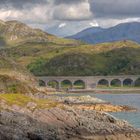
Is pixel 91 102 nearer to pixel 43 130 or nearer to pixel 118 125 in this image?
pixel 118 125

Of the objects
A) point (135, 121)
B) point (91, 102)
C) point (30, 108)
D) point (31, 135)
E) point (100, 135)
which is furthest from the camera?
point (91, 102)

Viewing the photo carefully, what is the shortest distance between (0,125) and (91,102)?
6876cm

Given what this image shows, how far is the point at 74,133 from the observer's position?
2251 inches

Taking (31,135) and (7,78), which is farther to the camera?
(7,78)

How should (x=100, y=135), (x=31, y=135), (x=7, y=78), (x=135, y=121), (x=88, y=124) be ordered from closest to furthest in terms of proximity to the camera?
1. (x=31, y=135)
2. (x=100, y=135)
3. (x=88, y=124)
4. (x=135, y=121)
5. (x=7, y=78)

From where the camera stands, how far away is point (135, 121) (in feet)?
294

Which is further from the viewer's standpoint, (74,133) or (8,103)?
(8,103)

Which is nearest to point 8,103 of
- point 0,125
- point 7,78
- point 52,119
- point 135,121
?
point 52,119

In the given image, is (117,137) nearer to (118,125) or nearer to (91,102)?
(118,125)

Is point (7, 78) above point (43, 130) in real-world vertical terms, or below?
above

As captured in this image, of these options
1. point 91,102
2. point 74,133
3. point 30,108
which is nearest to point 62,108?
point 30,108

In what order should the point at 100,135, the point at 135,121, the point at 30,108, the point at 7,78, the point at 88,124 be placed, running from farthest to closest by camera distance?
the point at 7,78 < the point at 135,121 < the point at 30,108 < the point at 88,124 < the point at 100,135

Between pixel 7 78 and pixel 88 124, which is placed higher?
pixel 7 78

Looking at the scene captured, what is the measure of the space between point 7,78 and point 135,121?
6445 centimetres
